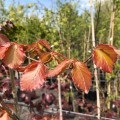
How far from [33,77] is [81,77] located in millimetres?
113

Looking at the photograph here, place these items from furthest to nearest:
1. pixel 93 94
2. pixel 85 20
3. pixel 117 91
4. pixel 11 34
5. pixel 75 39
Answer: pixel 85 20 → pixel 75 39 → pixel 93 94 → pixel 117 91 → pixel 11 34

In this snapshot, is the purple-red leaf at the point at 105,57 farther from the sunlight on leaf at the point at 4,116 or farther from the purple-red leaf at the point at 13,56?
the sunlight on leaf at the point at 4,116

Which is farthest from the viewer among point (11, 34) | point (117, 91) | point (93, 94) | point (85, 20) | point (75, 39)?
point (85, 20)

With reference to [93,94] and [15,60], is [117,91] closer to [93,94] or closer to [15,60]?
[93,94]

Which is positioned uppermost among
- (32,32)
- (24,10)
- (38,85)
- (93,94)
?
(24,10)

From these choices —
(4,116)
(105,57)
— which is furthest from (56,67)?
(4,116)

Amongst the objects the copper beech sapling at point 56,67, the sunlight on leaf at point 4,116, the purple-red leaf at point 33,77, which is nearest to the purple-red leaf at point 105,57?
the copper beech sapling at point 56,67

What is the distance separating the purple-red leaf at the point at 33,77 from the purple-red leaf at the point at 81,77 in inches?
2.9

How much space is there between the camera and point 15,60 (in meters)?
0.76

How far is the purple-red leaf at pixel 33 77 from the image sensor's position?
2.30 ft

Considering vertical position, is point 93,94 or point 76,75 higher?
point 76,75

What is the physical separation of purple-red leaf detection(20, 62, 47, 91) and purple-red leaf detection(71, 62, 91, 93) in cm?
7

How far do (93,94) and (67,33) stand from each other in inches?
51.4

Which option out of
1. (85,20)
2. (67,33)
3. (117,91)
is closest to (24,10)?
(85,20)
